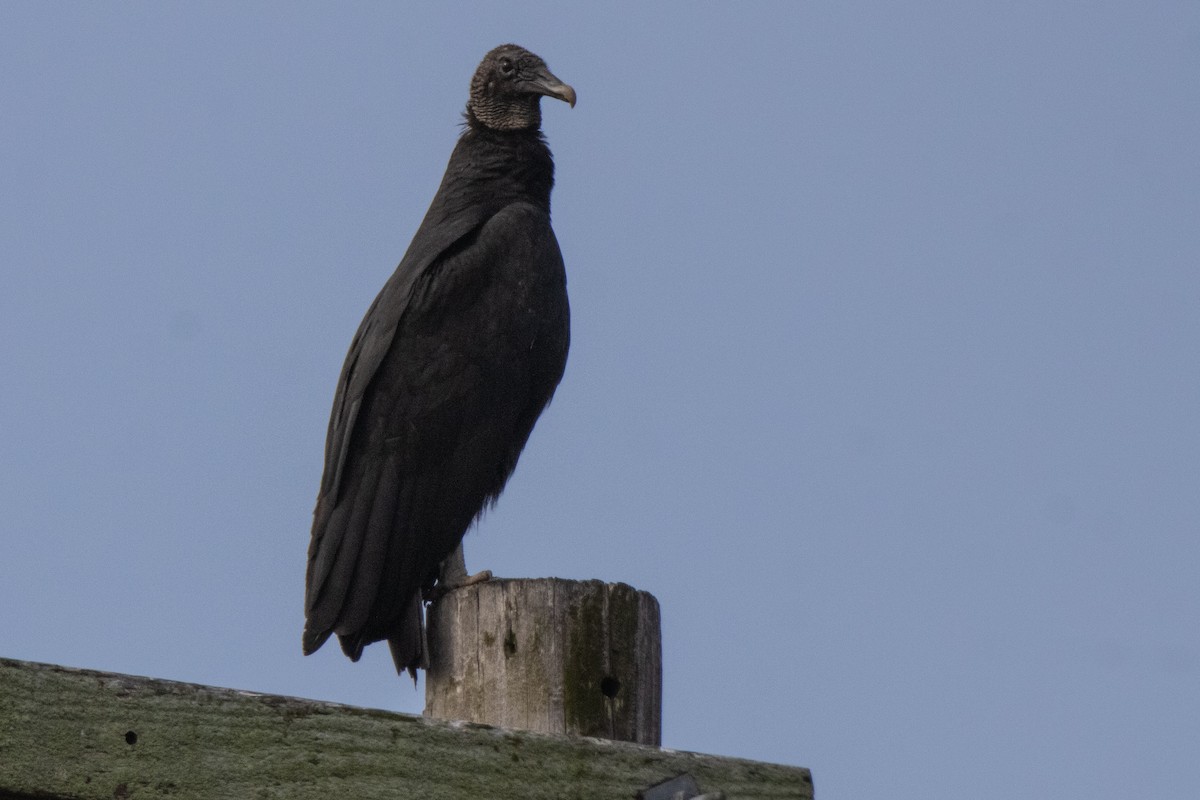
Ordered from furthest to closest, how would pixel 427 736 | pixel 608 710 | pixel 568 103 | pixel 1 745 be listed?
pixel 568 103, pixel 608 710, pixel 427 736, pixel 1 745

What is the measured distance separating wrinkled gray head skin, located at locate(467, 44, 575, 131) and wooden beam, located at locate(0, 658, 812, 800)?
369cm

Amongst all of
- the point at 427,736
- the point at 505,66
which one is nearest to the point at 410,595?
the point at 427,736

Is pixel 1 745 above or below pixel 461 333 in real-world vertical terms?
below

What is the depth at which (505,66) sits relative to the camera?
5.27 m

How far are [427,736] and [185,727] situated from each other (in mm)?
237

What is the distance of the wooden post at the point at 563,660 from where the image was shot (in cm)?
204

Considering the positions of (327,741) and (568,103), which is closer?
(327,741)

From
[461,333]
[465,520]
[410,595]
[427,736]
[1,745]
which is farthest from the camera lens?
[461,333]

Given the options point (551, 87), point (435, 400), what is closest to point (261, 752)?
point (435, 400)

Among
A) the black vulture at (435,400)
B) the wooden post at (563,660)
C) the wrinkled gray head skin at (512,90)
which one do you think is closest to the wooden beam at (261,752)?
the wooden post at (563,660)

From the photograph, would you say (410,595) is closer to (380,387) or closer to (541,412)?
(380,387)

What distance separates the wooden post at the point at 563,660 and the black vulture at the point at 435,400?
1.08 meters

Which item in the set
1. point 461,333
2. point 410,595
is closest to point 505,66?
point 461,333

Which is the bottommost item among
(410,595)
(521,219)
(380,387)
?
(410,595)
